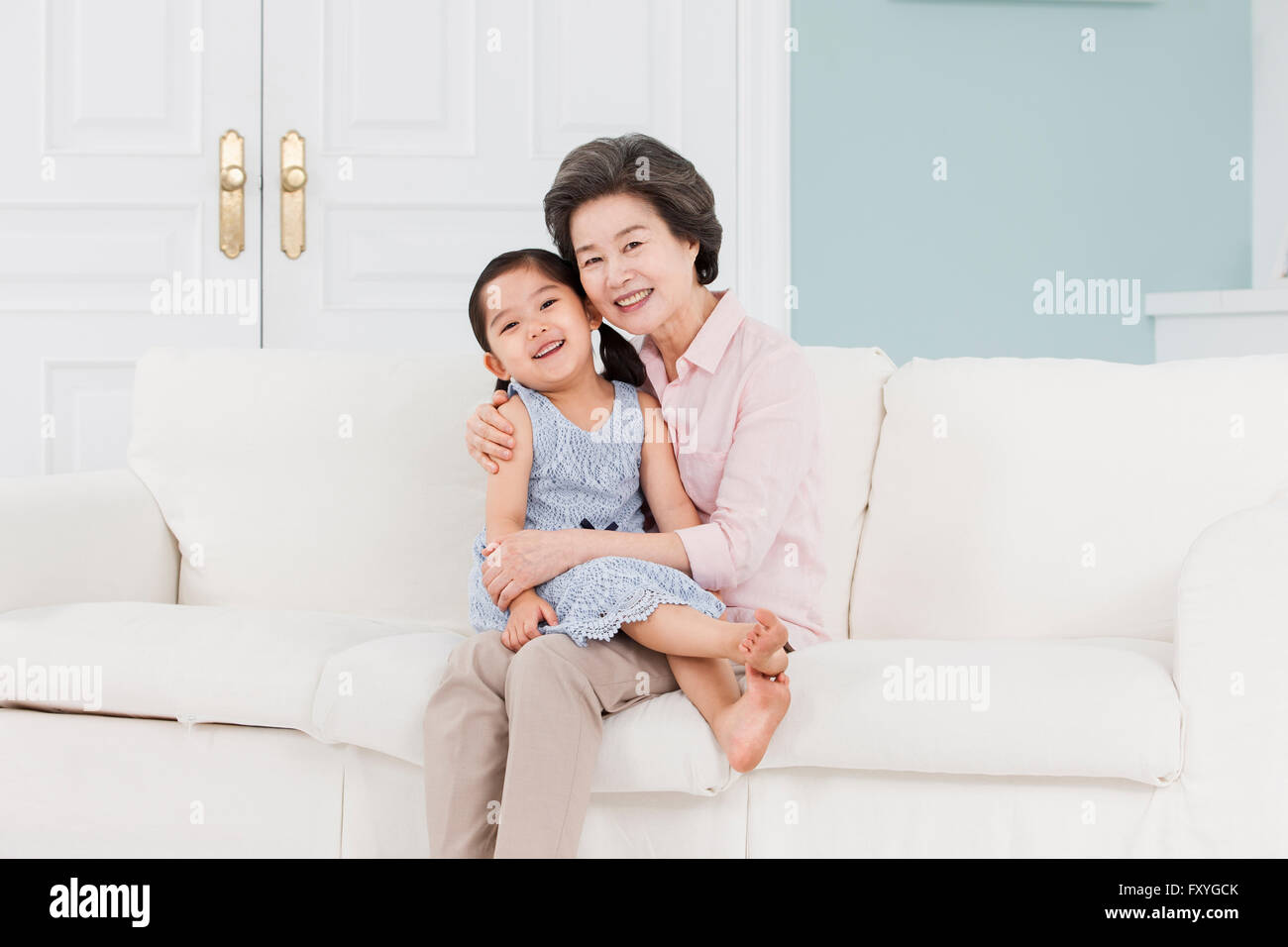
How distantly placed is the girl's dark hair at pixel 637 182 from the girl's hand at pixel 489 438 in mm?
266

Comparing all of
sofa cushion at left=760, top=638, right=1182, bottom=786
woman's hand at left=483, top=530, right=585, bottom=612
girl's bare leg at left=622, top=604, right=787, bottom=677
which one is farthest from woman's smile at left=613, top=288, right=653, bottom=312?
sofa cushion at left=760, top=638, right=1182, bottom=786

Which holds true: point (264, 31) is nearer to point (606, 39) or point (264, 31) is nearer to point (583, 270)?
point (606, 39)

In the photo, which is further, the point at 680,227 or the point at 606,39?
the point at 606,39

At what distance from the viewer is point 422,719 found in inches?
51.8

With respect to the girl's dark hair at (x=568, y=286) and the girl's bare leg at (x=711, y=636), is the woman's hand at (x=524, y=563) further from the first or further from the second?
the girl's dark hair at (x=568, y=286)

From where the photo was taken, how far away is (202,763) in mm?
1450

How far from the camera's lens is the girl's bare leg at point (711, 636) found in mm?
1190

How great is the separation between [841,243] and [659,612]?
1723 millimetres

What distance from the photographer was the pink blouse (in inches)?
56.2

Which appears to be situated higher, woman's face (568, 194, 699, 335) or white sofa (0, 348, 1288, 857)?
woman's face (568, 194, 699, 335)

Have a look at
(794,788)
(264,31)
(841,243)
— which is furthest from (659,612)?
(264,31)

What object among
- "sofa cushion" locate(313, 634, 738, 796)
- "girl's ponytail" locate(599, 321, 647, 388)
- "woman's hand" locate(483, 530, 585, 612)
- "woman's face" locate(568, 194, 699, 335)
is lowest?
"sofa cushion" locate(313, 634, 738, 796)

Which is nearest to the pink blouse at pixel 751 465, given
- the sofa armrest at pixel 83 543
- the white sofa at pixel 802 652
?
the white sofa at pixel 802 652

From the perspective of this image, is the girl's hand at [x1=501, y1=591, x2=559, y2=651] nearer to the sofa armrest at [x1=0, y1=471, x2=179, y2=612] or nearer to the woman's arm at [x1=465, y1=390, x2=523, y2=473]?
the woman's arm at [x1=465, y1=390, x2=523, y2=473]
